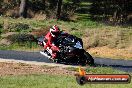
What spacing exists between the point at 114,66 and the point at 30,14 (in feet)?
90.1

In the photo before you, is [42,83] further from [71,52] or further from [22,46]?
[22,46]

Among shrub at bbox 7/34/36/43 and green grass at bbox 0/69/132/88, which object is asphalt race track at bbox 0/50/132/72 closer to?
shrub at bbox 7/34/36/43

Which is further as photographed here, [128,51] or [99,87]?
[128,51]

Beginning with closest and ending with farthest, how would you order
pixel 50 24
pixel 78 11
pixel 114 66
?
pixel 114 66 → pixel 50 24 → pixel 78 11

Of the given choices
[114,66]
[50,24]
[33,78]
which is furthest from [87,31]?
[33,78]

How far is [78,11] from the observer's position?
56969 millimetres

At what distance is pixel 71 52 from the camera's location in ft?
77.1

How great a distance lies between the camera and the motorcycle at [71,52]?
76.8ft

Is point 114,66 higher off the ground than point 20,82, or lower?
lower

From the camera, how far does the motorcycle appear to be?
2341 centimetres

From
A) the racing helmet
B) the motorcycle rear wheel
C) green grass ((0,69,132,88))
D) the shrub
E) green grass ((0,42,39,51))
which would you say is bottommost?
green grass ((0,42,39,51))

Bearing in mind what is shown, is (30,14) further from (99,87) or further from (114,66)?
(99,87)

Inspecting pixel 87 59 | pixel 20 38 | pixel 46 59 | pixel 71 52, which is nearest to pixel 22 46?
pixel 20 38

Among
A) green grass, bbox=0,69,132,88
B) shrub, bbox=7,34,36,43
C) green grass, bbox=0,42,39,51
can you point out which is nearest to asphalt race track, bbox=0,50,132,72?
green grass, bbox=0,42,39,51
